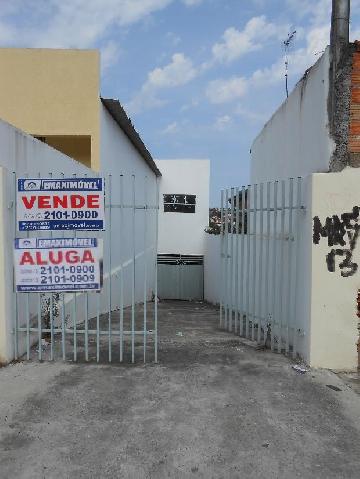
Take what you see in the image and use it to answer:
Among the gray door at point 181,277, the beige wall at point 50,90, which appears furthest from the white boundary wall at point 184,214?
the beige wall at point 50,90

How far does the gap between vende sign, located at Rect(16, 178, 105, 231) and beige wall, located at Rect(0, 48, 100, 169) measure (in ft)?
20.2

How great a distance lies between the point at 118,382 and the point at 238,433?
5.14ft

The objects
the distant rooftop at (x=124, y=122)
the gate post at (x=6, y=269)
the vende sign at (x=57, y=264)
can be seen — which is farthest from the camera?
the distant rooftop at (x=124, y=122)

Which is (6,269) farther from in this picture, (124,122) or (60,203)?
(124,122)

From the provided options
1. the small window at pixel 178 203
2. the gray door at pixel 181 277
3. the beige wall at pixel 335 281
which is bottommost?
the gray door at pixel 181 277

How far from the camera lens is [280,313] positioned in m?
5.29

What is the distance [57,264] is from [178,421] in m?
2.38

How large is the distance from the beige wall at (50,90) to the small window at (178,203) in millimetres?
9990

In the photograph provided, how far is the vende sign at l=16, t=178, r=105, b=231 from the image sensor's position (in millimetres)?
Result: 4648

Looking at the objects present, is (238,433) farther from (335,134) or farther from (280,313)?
(335,134)

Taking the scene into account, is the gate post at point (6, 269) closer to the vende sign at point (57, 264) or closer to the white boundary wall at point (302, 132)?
the vende sign at point (57, 264)

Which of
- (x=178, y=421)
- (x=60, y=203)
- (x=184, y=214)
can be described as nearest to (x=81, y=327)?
(x=60, y=203)

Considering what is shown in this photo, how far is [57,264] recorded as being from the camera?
475 centimetres

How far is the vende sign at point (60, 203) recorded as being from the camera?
4648 millimetres
